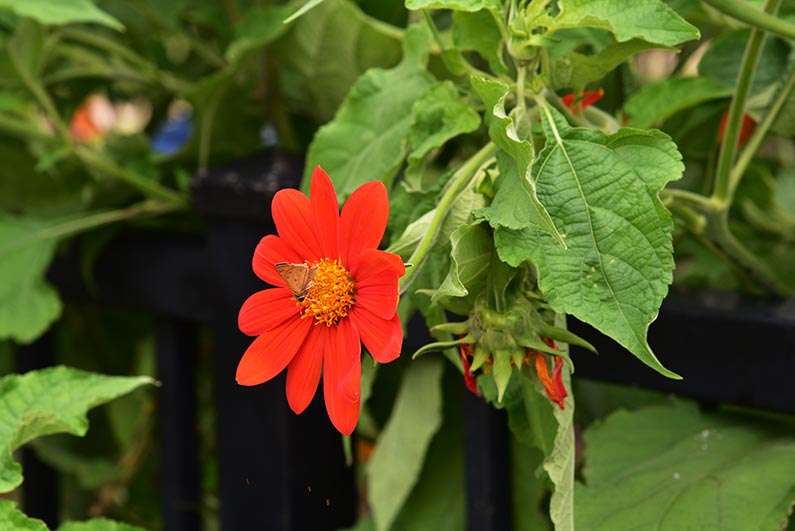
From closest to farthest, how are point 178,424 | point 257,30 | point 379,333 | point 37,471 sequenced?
point 379,333 < point 257,30 < point 178,424 < point 37,471

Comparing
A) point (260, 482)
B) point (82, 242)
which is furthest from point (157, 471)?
point (260, 482)

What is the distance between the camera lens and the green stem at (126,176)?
1202 mm

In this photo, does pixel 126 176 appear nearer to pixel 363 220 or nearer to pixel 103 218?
pixel 103 218

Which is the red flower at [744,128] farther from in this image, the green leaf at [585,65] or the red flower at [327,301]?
the red flower at [327,301]

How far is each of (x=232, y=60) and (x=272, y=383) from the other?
0.98 ft

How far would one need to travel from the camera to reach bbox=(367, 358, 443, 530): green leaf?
1.02 m

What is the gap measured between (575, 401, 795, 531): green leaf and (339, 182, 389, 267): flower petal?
0.32 metres

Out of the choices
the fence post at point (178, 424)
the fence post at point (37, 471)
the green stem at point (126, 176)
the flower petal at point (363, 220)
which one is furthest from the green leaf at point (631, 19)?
the fence post at point (37, 471)

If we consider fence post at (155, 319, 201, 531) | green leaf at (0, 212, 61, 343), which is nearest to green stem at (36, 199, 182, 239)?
green leaf at (0, 212, 61, 343)

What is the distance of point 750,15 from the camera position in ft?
2.14

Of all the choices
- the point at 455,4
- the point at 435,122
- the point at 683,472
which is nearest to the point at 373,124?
the point at 435,122

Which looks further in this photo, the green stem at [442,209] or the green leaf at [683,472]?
the green leaf at [683,472]

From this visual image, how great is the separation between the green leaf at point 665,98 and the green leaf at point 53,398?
37 centimetres

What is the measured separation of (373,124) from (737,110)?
227 millimetres
